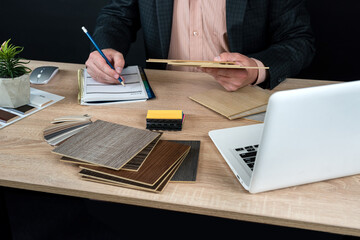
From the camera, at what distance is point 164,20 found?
1638 millimetres

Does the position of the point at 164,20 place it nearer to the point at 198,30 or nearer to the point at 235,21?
the point at 198,30

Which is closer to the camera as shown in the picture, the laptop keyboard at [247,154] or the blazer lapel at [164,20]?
the laptop keyboard at [247,154]

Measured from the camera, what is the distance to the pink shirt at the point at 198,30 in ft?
5.33


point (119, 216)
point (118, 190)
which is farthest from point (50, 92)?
point (119, 216)

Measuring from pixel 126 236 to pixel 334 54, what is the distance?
5.28 ft

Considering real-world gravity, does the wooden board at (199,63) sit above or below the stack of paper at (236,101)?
above

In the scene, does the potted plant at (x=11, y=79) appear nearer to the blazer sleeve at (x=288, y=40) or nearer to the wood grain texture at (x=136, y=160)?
the wood grain texture at (x=136, y=160)

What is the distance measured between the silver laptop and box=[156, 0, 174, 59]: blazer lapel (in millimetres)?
951

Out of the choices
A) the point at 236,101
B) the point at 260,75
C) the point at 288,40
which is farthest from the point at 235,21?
the point at 236,101

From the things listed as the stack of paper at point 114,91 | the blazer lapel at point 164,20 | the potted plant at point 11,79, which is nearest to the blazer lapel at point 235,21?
the blazer lapel at point 164,20

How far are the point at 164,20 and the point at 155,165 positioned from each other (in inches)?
37.9

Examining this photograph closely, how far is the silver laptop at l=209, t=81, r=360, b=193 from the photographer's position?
65cm

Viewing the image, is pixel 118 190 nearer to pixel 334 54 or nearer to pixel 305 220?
pixel 305 220

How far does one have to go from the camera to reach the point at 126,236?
1.71m
